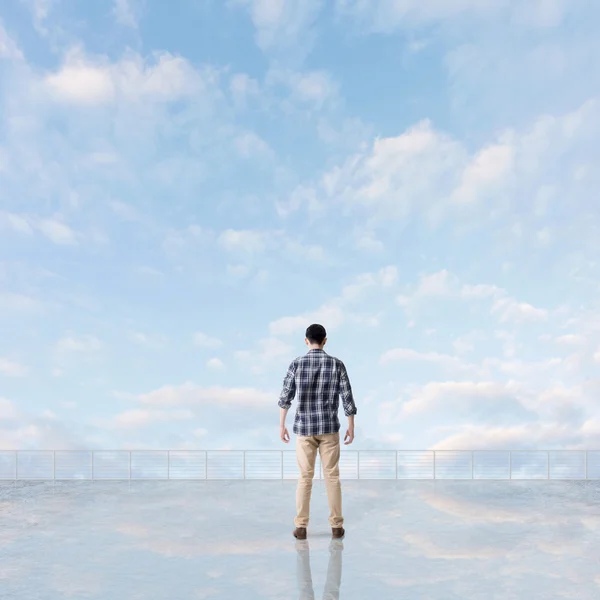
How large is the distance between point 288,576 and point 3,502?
13.5 ft

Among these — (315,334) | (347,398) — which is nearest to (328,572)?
(347,398)

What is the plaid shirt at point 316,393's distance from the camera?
4.81m

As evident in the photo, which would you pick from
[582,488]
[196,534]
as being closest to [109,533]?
[196,534]

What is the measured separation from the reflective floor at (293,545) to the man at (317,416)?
0.80 ft

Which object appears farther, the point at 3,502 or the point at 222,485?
the point at 222,485

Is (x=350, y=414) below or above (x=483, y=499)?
above

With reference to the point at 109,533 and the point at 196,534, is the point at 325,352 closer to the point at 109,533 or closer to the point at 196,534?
the point at 196,534

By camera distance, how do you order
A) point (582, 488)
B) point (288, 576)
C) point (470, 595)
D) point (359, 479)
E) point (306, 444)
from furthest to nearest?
point (359, 479) → point (582, 488) → point (306, 444) → point (288, 576) → point (470, 595)

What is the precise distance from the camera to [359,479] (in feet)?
26.8

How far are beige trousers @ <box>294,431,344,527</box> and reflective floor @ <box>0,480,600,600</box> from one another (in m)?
0.16

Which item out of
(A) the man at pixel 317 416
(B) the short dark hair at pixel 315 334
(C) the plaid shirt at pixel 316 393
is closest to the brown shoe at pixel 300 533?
(A) the man at pixel 317 416

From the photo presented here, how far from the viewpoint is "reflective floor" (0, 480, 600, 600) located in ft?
12.0

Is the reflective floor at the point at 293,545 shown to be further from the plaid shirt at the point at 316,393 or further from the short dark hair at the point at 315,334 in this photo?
the short dark hair at the point at 315,334

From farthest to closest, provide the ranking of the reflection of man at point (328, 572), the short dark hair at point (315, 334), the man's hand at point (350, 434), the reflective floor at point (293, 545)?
the short dark hair at point (315, 334) → the man's hand at point (350, 434) → the reflective floor at point (293, 545) → the reflection of man at point (328, 572)
